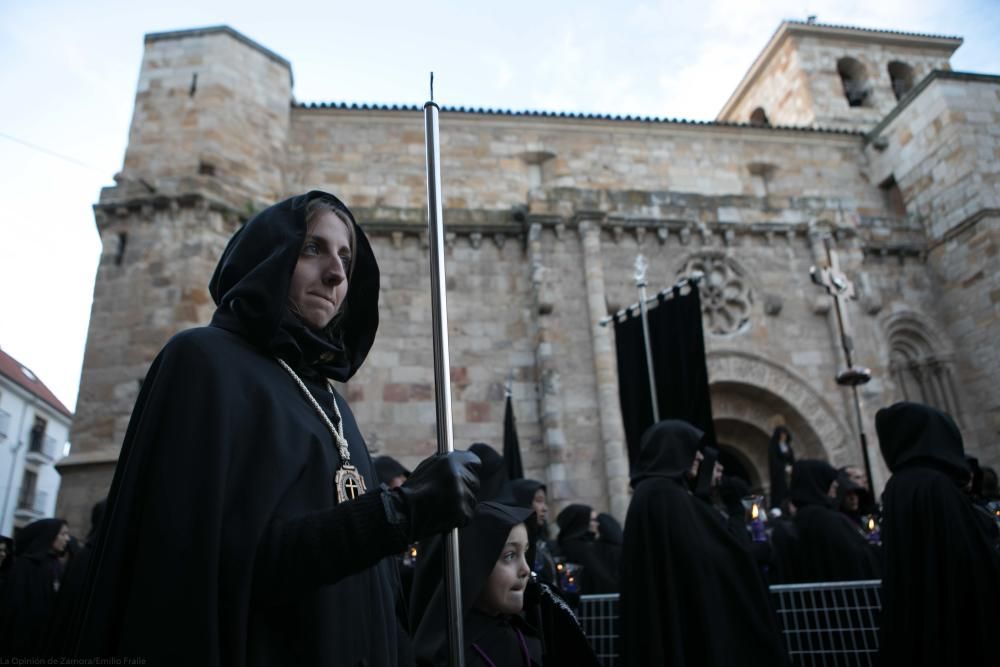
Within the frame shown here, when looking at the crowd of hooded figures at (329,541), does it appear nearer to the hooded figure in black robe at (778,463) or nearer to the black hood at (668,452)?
the black hood at (668,452)

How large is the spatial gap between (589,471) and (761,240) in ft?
20.3

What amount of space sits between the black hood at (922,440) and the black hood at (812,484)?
186cm

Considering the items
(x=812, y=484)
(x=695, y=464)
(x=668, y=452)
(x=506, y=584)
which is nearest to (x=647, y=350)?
(x=812, y=484)

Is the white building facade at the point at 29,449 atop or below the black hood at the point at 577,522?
atop

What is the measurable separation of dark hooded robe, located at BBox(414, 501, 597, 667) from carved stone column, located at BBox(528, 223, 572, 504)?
7738 mm

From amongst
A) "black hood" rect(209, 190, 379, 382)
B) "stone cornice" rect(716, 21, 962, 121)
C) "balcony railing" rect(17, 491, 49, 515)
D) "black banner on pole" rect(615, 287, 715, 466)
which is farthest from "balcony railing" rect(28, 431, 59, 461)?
"stone cornice" rect(716, 21, 962, 121)

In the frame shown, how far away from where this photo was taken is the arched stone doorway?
12695mm

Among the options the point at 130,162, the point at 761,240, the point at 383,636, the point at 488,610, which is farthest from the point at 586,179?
the point at 383,636

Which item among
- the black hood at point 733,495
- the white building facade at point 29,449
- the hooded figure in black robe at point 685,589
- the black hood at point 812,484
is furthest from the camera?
the white building facade at point 29,449

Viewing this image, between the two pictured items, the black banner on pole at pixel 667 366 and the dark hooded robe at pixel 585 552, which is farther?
the black banner on pole at pixel 667 366

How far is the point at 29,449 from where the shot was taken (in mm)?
25016

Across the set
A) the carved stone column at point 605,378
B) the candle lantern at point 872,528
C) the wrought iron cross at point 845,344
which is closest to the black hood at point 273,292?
the candle lantern at point 872,528

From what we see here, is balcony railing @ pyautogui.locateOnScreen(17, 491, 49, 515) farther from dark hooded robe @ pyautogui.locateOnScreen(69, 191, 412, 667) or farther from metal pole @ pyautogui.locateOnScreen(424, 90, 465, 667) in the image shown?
metal pole @ pyautogui.locateOnScreen(424, 90, 465, 667)

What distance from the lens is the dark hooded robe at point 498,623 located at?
3.05 meters
